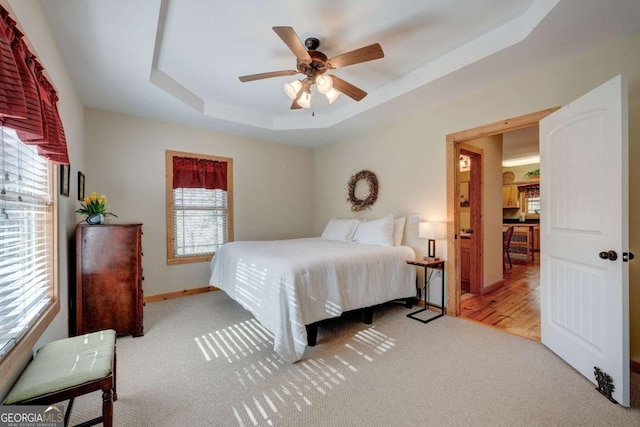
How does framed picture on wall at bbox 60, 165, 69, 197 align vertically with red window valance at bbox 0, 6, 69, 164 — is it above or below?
below

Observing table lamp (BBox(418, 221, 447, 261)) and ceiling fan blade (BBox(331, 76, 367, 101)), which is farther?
table lamp (BBox(418, 221, 447, 261))

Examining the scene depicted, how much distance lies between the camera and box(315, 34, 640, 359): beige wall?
208 cm

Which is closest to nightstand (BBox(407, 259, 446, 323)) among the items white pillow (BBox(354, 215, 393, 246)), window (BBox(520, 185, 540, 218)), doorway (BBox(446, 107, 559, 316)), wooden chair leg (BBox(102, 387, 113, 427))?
doorway (BBox(446, 107, 559, 316))

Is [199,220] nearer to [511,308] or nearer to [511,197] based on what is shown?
[511,308]

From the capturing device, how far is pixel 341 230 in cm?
418

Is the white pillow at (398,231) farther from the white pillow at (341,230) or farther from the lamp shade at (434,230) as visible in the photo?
the white pillow at (341,230)

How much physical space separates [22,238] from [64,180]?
0.96m

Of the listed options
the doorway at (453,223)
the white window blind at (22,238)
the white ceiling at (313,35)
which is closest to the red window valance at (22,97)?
the white window blind at (22,238)

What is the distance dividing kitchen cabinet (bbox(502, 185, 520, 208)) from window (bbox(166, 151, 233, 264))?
7.85 m

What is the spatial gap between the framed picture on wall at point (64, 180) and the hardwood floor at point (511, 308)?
409 cm

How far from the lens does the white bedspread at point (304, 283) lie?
7.47 feet

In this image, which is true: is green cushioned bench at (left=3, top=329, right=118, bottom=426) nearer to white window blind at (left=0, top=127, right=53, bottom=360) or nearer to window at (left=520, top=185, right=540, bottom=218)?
white window blind at (left=0, top=127, right=53, bottom=360)

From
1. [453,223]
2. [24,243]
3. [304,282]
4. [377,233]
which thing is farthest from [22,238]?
[453,223]

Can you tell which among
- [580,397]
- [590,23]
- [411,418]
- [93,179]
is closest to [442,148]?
[590,23]
